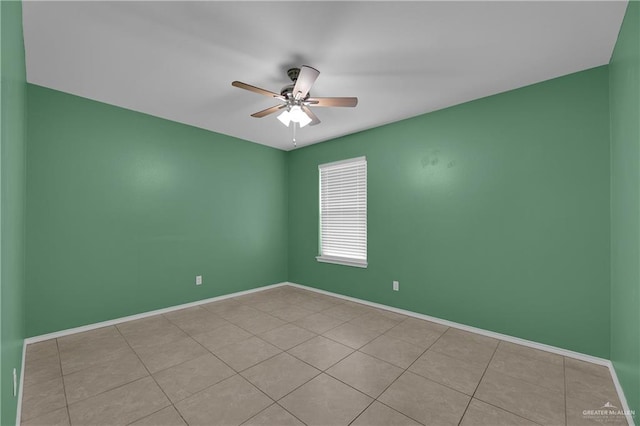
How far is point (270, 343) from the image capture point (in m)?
2.75

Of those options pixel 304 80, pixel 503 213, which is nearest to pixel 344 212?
pixel 503 213

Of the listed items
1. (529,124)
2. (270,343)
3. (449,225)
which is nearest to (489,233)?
(449,225)

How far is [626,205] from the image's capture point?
186cm

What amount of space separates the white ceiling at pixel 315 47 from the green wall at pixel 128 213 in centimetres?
50

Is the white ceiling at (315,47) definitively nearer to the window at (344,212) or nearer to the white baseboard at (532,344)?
the window at (344,212)

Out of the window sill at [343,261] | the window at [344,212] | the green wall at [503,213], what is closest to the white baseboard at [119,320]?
the window sill at [343,261]

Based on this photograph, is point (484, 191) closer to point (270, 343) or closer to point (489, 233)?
point (489, 233)

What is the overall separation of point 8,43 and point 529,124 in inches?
151

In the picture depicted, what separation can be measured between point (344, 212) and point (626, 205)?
306 cm

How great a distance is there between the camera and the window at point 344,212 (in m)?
4.16

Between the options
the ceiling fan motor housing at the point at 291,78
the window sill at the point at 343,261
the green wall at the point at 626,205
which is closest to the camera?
the green wall at the point at 626,205

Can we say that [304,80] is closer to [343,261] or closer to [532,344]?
[343,261]

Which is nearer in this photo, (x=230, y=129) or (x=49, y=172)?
(x=49, y=172)

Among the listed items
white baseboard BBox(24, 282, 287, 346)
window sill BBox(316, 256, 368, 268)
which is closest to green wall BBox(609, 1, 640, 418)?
window sill BBox(316, 256, 368, 268)
